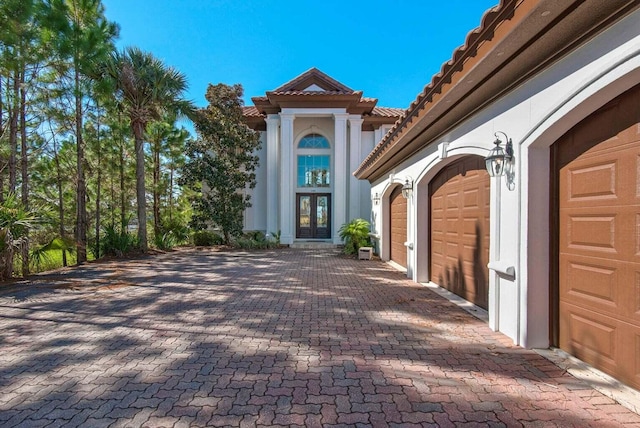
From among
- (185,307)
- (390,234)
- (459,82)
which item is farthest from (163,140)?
(459,82)

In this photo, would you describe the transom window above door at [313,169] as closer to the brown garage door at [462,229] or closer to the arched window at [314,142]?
the arched window at [314,142]

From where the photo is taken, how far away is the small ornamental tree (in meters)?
14.2

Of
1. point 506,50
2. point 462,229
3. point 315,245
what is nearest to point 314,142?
point 315,245

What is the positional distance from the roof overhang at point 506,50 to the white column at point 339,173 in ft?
31.4

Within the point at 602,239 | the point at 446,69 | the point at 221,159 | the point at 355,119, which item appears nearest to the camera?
the point at 602,239

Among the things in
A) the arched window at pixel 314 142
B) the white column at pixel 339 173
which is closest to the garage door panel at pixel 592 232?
the white column at pixel 339 173

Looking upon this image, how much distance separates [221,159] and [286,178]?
3074mm

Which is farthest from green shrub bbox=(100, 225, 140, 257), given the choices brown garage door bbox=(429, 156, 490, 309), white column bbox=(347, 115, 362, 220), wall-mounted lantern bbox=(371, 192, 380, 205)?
brown garage door bbox=(429, 156, 490, 309)

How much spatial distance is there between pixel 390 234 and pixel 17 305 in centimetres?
932

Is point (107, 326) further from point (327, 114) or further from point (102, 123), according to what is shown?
point (327, 114)

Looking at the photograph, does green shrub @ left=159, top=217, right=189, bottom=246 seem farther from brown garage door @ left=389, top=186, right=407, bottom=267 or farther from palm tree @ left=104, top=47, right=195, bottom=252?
brown garage door @ left=389, top=186, right=407, bottom=267

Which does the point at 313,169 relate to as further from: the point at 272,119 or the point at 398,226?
the point at 398,226

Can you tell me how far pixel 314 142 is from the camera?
659 inches

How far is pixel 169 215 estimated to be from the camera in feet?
55.0
